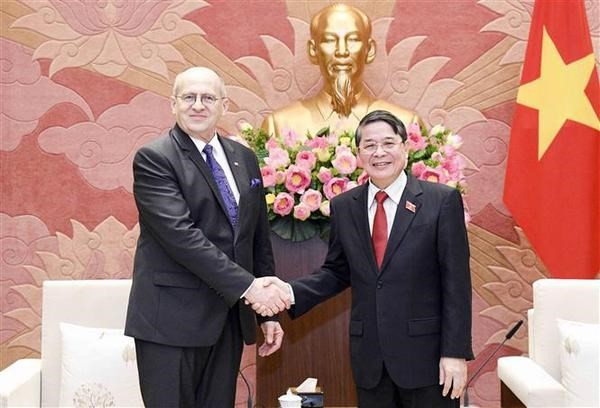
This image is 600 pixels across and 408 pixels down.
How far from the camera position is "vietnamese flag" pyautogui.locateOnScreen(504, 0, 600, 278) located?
12.3 ft

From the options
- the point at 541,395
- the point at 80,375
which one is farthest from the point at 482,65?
the point at 80,375

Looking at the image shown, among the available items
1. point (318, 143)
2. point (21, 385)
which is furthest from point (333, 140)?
point (21, 385)

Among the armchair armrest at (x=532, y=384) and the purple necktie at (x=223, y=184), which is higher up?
the purple necktie at (x=223, y=184)

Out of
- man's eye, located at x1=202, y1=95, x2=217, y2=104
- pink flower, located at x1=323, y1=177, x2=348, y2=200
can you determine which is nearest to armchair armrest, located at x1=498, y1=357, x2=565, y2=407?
pink flower, located at x1=323, y1=177, x2=348, y2=200

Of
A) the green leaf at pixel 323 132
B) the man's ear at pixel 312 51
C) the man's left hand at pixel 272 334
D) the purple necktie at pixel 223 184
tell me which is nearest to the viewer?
the purple necktie at pixel 223 184

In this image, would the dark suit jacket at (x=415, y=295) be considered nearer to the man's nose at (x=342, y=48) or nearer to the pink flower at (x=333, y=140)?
the pink flower at (x=333, y=140)

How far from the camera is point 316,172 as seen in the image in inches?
Result: 117

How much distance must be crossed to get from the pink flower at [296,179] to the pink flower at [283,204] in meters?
0.03

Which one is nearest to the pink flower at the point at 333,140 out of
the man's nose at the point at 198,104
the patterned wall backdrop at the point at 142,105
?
the man's nose at the point at 198,104

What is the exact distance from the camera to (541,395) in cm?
269

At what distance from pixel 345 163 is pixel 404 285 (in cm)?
72

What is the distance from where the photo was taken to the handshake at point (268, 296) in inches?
92.5

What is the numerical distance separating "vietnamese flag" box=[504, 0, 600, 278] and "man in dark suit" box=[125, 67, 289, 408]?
6.01 feet

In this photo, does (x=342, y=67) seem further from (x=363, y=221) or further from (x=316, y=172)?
(x=363, y=221)
